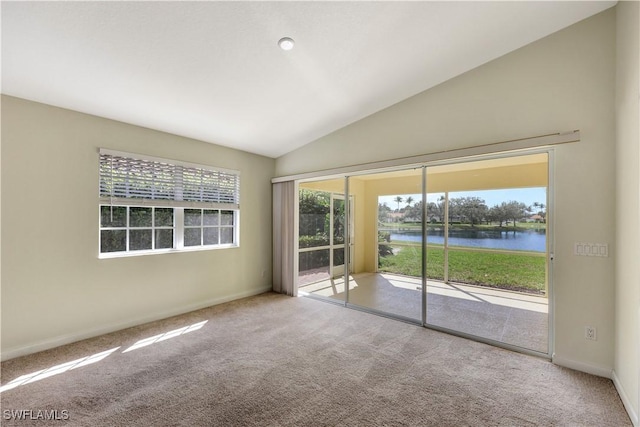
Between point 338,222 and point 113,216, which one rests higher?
point 113,216

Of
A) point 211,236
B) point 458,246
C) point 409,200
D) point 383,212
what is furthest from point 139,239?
point 458,246

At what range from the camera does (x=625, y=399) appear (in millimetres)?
2066

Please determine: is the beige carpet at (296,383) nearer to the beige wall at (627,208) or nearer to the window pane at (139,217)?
the beige wall at (627,208)

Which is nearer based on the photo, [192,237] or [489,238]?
[489,238]

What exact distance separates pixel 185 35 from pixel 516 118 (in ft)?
10.5

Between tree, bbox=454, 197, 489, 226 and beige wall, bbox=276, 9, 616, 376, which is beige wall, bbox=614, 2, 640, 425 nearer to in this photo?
beige wall, bbox=276, 9, 616, 376

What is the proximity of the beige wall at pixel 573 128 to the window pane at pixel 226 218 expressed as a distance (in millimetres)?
3637

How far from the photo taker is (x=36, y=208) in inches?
110

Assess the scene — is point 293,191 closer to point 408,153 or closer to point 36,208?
point 408,153

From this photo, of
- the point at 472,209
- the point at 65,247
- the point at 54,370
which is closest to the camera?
the point at 54,370

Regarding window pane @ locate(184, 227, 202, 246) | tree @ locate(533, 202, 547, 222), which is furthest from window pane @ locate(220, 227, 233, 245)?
tree @ locate(533, 202, 547, 222)

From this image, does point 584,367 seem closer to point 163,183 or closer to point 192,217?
point 192,217

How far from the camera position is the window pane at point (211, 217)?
4336 mm

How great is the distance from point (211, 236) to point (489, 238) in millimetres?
4214
